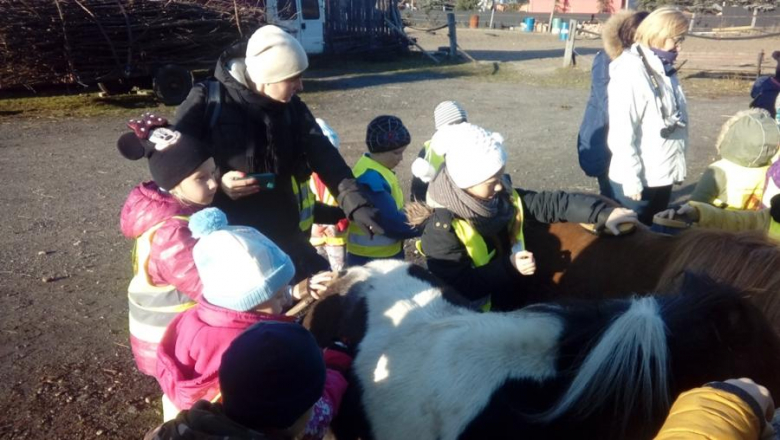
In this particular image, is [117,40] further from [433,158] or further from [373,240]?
[373,240]

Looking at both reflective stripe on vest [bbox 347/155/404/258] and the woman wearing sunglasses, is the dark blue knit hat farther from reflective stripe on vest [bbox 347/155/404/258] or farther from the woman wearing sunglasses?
the woman wearing sunglasses

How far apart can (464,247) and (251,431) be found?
153 centimetres

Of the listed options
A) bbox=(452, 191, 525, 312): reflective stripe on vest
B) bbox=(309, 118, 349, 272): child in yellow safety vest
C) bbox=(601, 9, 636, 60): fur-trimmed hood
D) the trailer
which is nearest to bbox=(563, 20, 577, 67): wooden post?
the trailer

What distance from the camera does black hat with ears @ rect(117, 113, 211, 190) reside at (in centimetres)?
230

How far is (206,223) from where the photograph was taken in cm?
204

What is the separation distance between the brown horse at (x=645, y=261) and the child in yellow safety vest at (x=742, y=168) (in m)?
1.17

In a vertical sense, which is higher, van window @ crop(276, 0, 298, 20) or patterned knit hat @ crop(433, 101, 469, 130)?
van window @ crop(276, 0, 298, 20)

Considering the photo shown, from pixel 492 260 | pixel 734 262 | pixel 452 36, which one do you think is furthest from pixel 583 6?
pixel 734 262

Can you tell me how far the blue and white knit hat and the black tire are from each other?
12.5m

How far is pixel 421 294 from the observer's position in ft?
7.48

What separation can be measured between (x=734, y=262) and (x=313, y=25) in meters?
19.8

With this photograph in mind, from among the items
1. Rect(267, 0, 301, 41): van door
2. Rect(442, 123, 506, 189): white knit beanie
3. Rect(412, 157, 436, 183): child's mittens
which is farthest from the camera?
Rect(267, 0, 301, 41): van door

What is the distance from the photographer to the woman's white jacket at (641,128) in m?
3.61

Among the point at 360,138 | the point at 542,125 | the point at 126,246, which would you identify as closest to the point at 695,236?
the point at 126,246
